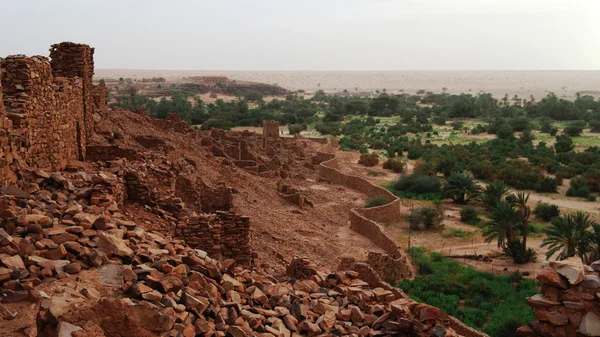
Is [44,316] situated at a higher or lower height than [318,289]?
higher

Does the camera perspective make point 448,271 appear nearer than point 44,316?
No

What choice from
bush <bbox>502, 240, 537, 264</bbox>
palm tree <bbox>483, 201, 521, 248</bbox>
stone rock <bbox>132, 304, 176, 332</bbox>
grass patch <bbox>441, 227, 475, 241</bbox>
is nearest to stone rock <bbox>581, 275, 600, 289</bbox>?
stone rock <bbox>132, 304, 176, 332</bbox>

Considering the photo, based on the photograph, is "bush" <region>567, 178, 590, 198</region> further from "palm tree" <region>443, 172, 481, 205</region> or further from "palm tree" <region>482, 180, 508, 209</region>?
"palm tree" <region>482, 180, 508, 209</region>

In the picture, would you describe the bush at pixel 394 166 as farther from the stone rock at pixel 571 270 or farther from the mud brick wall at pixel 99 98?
the stone rock at pixel 571 270

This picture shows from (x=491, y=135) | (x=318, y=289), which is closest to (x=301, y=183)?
(x=318, y=289)

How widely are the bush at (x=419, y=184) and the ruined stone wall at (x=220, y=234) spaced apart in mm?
22284

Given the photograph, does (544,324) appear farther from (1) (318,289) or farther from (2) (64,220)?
(2) (64,220)

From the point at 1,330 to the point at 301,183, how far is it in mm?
23703

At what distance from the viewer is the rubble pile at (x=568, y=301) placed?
5855 millimetres

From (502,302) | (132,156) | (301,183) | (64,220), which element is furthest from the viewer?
(301,183)

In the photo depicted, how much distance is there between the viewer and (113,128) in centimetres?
1644

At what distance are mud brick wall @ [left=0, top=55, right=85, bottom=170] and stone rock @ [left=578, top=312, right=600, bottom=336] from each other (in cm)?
702

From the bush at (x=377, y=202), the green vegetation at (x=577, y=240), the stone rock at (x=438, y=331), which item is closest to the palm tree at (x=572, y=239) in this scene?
the green vegetation at (x=577, y=240)

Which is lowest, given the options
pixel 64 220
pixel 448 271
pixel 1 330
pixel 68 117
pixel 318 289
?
pixel 448 271
